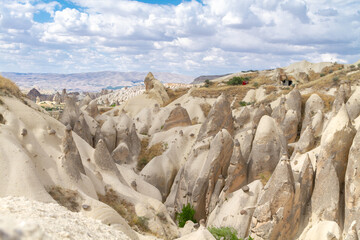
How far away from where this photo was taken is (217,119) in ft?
80.5

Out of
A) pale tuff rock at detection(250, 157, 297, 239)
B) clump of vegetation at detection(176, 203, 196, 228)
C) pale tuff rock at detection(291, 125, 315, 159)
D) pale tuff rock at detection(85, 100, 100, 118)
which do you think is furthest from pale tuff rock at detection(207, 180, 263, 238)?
pale tuff rock at detection(85, 100, 100, 118)

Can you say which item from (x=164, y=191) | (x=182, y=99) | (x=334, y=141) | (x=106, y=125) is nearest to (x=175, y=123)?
(x=106, y=125)

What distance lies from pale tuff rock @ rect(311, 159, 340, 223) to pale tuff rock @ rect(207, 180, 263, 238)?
286cm

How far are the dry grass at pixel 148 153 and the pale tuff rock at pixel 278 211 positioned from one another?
51.1 ft

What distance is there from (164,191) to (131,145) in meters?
6.78

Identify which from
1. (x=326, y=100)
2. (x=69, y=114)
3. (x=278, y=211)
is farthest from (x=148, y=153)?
(x=278, y=211)

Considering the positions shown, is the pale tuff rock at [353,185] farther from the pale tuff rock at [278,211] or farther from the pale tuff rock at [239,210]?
the pale tuff rock at [239,210]

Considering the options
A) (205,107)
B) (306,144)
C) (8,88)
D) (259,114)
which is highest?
(8,88)

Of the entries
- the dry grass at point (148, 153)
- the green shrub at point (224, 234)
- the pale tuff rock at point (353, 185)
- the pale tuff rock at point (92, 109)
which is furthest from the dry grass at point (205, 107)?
the pale tuff rock at point (353, 185)

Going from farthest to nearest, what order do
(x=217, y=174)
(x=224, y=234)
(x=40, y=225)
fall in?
1. (x=217, y=174)
2. (x=224, y=234)
3. (x=40, y=225)

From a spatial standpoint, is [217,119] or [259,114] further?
[259,114]

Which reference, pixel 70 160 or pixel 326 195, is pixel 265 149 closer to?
pixel 326 195

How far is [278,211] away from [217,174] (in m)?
7.34

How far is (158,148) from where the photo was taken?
28.3 metres
